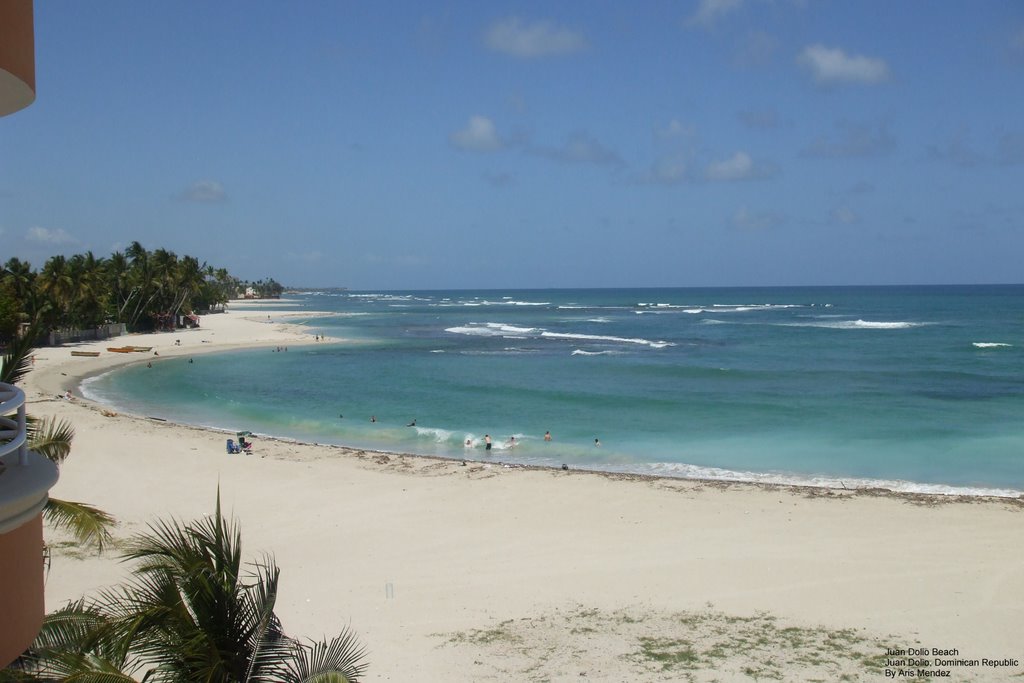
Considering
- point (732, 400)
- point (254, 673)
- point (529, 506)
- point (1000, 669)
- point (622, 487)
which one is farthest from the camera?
point (732, 400)

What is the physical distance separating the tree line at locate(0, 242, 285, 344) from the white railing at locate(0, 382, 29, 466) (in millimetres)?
37543

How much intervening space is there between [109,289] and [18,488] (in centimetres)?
6165

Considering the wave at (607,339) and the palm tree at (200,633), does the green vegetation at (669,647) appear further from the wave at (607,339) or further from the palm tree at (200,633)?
the wave at (607,339)

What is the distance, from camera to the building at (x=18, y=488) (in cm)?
312

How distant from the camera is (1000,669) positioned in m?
9.20

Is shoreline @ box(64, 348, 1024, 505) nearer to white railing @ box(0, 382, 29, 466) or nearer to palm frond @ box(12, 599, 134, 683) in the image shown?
palm frond @ box(12, 599, 134, 683)

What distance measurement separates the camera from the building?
10.2 ft

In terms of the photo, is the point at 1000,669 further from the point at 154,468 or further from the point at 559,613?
the point at 154,468

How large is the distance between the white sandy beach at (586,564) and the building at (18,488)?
636 centimetres

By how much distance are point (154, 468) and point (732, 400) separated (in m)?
20.8

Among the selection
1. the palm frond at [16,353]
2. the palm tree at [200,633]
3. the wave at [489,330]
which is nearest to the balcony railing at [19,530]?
the palm tree at [200,633]

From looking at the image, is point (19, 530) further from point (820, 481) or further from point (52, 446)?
point (820, 481)

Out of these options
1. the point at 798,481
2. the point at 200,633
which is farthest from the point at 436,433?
the point at 200,633

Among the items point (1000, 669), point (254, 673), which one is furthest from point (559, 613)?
point (254, 673)
